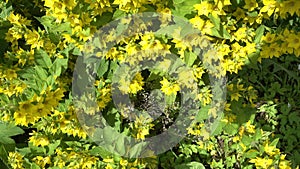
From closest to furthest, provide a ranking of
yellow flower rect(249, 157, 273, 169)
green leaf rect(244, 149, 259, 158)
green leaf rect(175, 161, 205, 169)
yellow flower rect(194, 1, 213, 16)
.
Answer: yellow flower rect(194, 1, 213, 16) → yellow flower rect(249, 157, 273, 169) → green leaf rect(244, 149, 259, 158) → green leaf rect(175, 161, 205, 169)

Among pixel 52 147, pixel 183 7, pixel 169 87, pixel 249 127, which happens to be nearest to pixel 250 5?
pixel 183 7

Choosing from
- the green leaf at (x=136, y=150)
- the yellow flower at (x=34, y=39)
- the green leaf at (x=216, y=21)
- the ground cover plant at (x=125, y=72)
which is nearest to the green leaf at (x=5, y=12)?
the ground cover plant at (x=125, y=72)

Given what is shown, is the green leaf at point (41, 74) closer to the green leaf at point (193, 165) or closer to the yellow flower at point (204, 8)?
the yellow flower at point (204, 8)

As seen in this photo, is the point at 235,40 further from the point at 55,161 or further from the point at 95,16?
the point at 55,161

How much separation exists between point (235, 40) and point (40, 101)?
3.07ft

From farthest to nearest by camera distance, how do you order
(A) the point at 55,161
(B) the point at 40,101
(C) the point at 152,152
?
(C) the point at 152,152 → (A) the point at 55,161 → (B) the point at 40,101

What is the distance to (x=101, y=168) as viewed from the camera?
1950mm

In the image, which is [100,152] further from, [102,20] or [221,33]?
[221,33]

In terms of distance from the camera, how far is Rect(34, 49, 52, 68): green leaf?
1953mm

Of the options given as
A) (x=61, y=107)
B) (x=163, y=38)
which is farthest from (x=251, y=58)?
(x=61, y=107)

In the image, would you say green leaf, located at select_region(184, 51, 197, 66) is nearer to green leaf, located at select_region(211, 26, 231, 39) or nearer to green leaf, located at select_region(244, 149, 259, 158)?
green leaf, located at select_region(211, 26, 231, 39)

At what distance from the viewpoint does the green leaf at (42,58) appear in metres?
1.95

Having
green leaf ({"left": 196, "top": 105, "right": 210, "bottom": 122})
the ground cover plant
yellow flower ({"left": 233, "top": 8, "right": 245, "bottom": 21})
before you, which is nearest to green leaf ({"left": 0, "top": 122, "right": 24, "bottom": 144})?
the ground cover plant

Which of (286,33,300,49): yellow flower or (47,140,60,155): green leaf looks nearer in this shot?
(286,33,300,49): yellow flower
